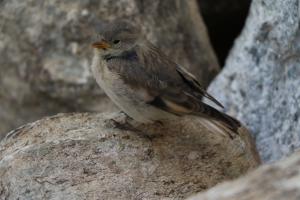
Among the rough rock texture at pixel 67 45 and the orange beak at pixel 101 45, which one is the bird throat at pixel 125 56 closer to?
the orange beak at pixel 101 45

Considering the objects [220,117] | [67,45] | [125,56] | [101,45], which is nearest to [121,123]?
[125,56]

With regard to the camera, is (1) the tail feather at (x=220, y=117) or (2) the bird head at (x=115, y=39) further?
(2) the bird head at (x=115, y=39)

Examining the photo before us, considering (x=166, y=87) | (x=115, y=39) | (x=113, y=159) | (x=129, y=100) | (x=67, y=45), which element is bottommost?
(x=113, y=159)

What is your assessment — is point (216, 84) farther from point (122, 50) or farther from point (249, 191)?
point (249, 191)

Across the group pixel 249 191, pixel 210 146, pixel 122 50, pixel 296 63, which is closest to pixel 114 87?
pixel 122 50

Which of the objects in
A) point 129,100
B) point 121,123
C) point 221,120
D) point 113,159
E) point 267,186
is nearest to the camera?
point 267,186

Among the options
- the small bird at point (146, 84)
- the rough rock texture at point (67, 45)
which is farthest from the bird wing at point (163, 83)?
the rough rock texture at point (67, 45)

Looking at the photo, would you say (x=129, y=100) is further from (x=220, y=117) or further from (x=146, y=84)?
(x=220, y=117)
